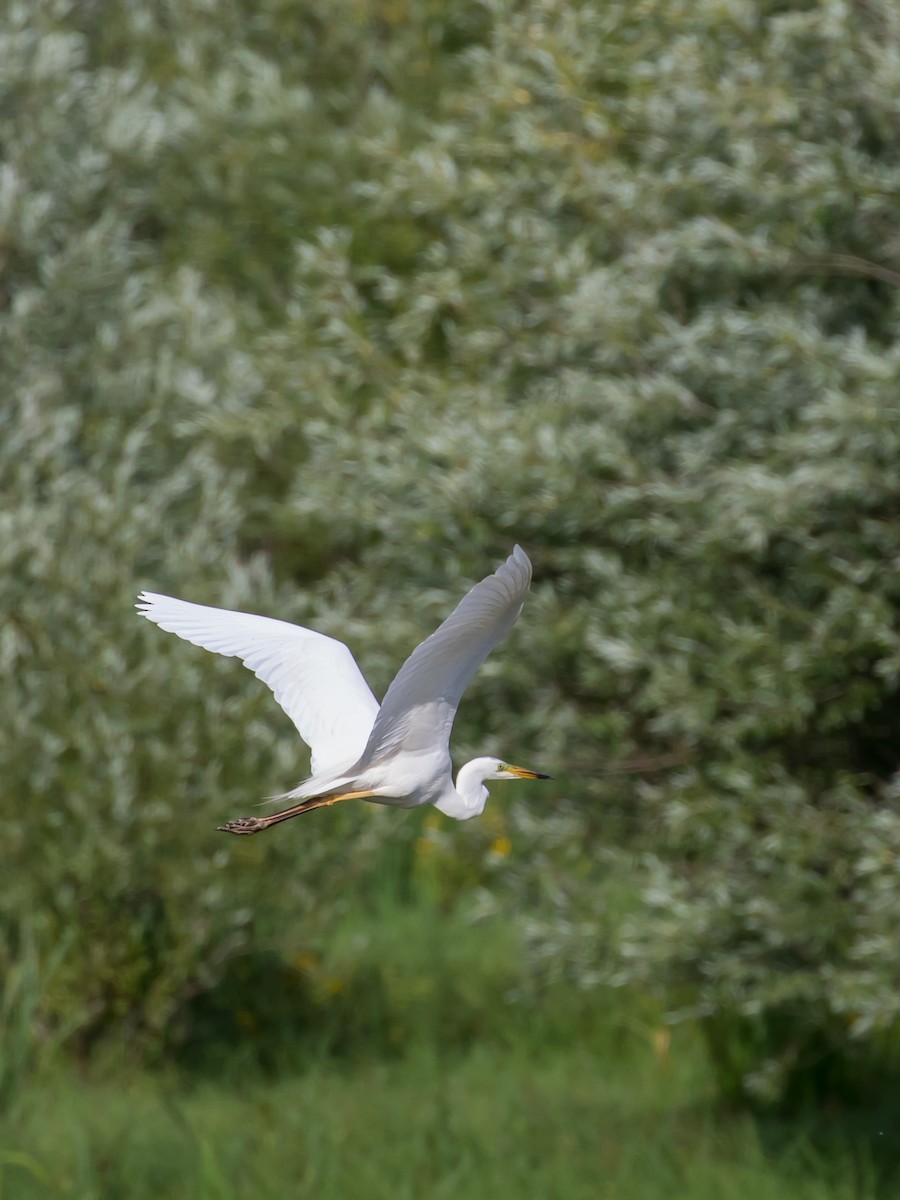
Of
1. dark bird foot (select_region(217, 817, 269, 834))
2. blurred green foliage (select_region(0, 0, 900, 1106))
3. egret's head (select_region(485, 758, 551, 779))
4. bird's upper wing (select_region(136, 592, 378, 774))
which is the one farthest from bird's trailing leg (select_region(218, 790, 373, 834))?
blurred green foliage (select_region(0, 0, 900, 1106))

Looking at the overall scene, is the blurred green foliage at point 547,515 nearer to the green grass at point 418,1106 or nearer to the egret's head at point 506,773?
the green grass at point 418,1106

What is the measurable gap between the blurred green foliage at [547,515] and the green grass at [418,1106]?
1.04ft

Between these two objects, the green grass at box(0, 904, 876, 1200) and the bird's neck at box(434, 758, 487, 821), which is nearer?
the bird's neck at box(434, 758, 487, 821)

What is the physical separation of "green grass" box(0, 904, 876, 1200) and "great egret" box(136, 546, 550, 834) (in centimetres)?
234

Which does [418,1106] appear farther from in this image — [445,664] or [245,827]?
[445,664]

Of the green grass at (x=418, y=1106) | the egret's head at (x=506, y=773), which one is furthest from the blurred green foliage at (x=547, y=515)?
the egret's head at (x=506, y=773)

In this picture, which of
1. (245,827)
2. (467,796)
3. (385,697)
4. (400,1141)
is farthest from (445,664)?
(400,1141)

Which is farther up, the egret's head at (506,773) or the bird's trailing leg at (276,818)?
the bird's trailing leg at (276,818)

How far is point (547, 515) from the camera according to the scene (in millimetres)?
6793

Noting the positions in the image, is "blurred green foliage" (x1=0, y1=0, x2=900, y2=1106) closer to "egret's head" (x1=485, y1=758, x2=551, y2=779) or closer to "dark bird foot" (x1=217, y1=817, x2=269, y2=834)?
"egret's head" (x1=485, y1=758, x2=551, y2=779)

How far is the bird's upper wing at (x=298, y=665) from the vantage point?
439 cm

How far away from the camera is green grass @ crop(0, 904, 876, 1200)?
6.47 m

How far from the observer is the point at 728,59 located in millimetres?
6875

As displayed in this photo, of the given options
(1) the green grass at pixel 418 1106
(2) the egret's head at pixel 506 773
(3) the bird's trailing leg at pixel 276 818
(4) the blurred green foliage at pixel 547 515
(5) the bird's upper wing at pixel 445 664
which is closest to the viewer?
(5) the bird's upper wing at pixel 445 664
